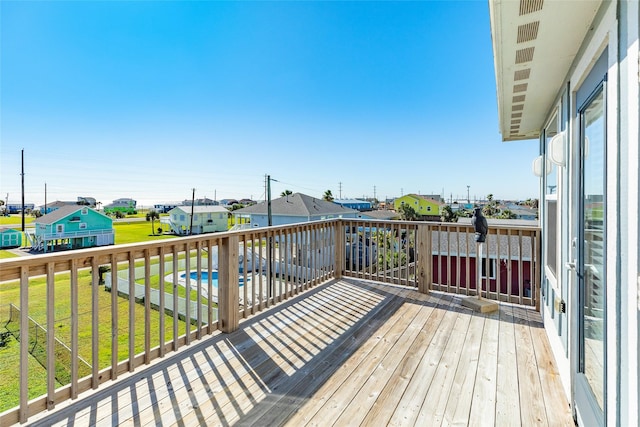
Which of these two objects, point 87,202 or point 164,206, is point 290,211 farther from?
point 87,202

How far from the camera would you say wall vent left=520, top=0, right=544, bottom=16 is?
1377mm

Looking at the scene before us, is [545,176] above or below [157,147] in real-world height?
below

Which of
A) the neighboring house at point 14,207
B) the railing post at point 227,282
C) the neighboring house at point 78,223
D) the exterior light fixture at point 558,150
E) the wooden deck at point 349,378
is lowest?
the wooden deck at point 349,378

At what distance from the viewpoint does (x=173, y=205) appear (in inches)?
406

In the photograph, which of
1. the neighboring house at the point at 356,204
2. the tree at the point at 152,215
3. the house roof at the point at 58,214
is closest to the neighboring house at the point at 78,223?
the house roof at the point at 58,214

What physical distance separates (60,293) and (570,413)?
3583 millimetres

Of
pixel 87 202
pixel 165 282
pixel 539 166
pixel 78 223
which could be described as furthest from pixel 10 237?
pixel 539 166

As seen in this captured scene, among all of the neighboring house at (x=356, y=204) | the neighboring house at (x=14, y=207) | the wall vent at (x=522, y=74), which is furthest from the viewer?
the neighboring house at (x=356, y=204)

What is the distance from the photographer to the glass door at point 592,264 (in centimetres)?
132

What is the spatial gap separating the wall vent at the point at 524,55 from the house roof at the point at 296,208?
12.5 meters

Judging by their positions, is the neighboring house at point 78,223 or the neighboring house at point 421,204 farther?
the neighboring house at point 421,204

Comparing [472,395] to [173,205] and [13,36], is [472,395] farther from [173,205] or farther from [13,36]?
[173,205]

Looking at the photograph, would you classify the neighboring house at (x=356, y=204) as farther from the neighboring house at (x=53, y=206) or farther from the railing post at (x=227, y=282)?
the railing post at (x=227, y=282)

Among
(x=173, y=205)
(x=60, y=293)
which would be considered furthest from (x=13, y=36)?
(x=60, y=293)
